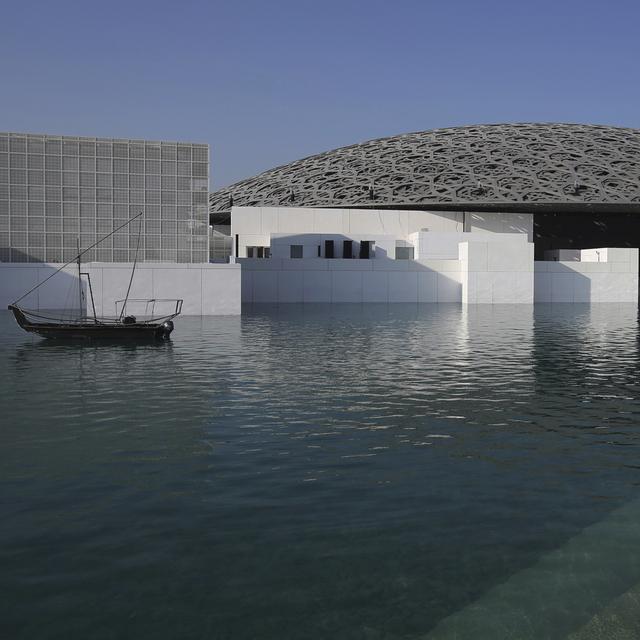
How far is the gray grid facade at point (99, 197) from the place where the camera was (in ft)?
142

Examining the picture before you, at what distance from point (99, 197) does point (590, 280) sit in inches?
1634

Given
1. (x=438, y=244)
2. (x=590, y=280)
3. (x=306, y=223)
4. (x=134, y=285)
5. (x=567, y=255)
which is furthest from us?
(x=567, y=255)

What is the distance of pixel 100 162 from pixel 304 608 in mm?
40341

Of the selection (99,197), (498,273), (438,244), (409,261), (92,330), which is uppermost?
(99,197)

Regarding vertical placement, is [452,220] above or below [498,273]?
above

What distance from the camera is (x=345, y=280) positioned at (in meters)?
62.0

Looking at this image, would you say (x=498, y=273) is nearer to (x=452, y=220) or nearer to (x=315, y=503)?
(x=452, y=220)

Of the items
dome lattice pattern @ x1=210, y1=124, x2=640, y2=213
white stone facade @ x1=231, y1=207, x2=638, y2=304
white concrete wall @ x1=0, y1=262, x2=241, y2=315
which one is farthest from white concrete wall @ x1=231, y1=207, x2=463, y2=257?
white concrete wall @ x1=0, y1=262, x2=241, y2=315

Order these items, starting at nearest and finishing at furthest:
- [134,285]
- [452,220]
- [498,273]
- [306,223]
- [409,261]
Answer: [134,285] → [498,273] → [409,261] → [306,223] → [452,220]

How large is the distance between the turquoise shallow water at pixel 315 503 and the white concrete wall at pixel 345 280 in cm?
4104

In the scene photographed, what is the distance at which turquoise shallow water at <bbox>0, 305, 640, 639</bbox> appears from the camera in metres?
6.91

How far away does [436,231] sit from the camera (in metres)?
69.2

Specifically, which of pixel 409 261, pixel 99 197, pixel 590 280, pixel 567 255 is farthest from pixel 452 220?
pixel 99 197

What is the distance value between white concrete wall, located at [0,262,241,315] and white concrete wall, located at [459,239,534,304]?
22038 millimetres
